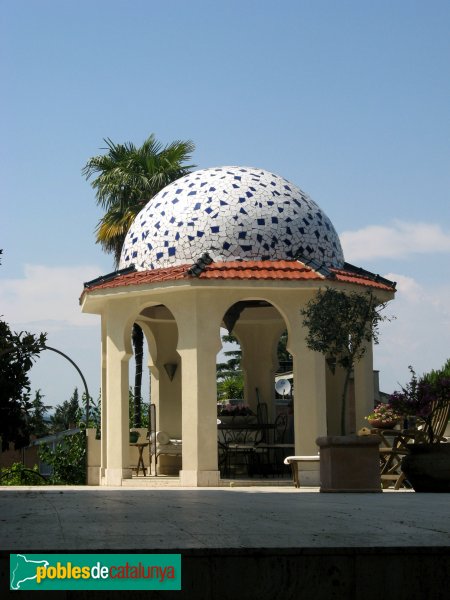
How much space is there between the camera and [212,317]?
24.2m

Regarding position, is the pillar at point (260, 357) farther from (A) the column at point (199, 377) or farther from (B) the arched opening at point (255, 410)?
(A) the column at point (199, 377)

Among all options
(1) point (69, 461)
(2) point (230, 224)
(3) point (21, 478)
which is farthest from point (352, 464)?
(3) point (21, 478)

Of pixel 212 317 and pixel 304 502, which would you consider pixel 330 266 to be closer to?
pixel 212 317

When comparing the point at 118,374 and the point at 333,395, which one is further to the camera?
the point at 333,395

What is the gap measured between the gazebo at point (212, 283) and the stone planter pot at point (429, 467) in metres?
6.04

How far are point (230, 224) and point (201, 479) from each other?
216 inches

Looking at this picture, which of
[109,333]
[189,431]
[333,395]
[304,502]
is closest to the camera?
[304,502]

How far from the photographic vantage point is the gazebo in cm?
→ 2402

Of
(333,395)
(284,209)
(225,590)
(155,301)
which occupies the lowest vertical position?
(225,590)

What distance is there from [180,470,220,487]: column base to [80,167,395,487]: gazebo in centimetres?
2

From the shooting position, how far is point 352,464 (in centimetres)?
1728

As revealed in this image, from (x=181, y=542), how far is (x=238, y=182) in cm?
1833

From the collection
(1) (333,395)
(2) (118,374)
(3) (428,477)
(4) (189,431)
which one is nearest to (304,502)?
(3) (428,477)

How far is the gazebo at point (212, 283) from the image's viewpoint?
2402 cm
